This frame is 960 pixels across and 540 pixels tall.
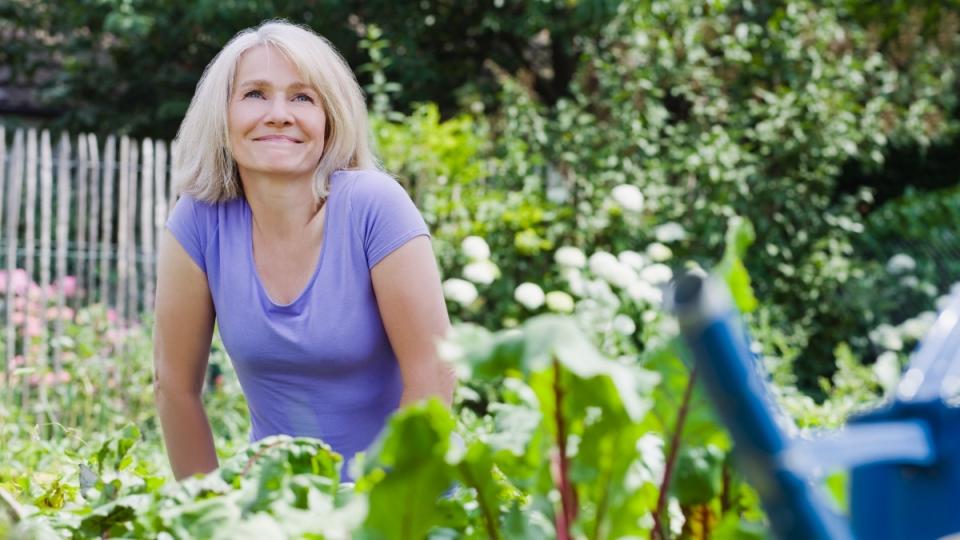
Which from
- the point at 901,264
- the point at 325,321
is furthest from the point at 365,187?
the point at 901,264

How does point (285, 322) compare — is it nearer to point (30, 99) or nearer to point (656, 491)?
point (656, 491)

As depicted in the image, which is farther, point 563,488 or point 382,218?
point 382,218

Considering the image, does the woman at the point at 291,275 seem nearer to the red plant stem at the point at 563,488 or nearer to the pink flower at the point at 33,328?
the red plant stem at the point at 563,488

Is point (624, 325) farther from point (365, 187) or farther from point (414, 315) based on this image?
point (414, 315)

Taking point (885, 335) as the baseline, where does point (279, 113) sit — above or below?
above

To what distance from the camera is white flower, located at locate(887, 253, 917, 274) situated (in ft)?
25.7

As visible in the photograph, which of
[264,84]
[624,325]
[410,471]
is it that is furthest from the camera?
[624,325]

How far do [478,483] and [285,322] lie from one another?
1149mm

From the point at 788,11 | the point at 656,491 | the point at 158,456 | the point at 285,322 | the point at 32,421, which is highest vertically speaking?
the point at 788,11

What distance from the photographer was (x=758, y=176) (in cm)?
782

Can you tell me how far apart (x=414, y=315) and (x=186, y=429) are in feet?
1.25

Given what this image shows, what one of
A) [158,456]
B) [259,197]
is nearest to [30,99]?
[158,456]

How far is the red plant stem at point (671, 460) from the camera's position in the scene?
0.59 m

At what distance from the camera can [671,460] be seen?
0.62 m
